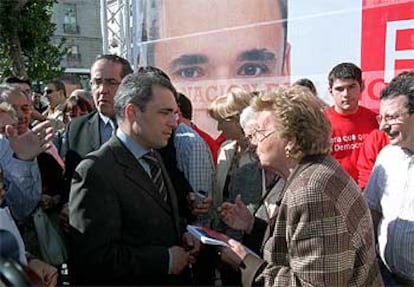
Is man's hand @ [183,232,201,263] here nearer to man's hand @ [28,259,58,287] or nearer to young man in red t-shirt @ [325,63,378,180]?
man's hand @ [28,259,58,287]

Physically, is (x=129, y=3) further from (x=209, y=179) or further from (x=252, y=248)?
(x=252, y=248)

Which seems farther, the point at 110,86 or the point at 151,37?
the point at 151,37

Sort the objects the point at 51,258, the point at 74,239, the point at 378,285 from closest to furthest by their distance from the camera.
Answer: the point at 378,285, the point at 74,239, the point at 51,258

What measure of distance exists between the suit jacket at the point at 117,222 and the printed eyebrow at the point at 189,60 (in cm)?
326

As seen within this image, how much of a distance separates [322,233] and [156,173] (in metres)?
0.90

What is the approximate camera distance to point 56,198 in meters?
2.73

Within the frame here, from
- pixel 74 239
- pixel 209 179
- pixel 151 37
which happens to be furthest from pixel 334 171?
pixel 151 37

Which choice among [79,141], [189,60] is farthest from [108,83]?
[189,60]

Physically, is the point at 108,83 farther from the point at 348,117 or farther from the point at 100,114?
the point at 348,117

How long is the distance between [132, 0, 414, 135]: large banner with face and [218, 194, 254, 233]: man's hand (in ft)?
6.17

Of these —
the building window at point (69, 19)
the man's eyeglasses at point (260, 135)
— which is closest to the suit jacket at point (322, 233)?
the man's eyeglasses at point (260, 135)

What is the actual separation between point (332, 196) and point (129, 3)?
5666 millimetres

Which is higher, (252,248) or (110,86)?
(110,86)

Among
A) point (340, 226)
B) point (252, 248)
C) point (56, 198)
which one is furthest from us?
point (56, 198)
